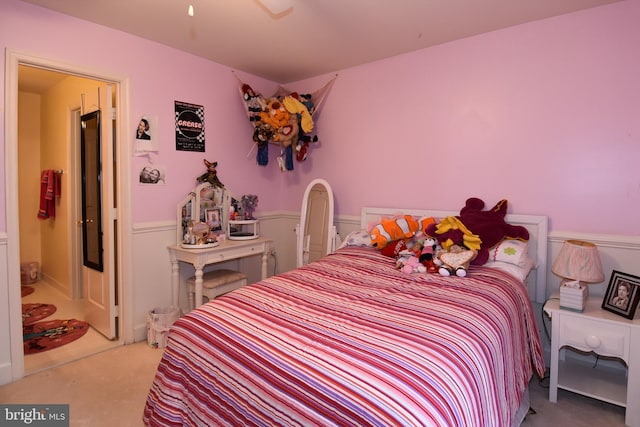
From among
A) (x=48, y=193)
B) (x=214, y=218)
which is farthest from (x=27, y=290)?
(x=214, y=218)

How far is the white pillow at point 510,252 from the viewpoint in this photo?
7.80 ft

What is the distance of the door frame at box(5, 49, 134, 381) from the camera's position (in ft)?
7.54

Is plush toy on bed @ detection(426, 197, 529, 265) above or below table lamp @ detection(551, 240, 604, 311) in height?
above

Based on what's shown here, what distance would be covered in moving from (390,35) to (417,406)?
2.65 metres

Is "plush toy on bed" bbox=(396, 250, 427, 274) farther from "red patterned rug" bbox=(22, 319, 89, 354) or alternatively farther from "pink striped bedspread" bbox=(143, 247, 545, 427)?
"red patterned rug" bbox=(22, 319, 89, 354)

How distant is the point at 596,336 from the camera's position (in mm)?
2035

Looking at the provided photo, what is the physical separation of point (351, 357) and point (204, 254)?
6.66 feet

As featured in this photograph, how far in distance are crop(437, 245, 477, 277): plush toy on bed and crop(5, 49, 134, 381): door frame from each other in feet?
8.08

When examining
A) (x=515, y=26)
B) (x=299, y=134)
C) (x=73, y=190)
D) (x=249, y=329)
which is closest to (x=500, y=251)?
(x=515, y=26)

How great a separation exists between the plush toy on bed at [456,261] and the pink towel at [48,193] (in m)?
4.46

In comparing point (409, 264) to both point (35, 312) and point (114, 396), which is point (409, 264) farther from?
point (35, 312)

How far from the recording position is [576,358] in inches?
100

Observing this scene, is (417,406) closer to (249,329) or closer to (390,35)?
(249,329)

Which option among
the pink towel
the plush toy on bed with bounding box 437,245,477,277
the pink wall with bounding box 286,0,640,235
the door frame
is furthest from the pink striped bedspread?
the pink towel
